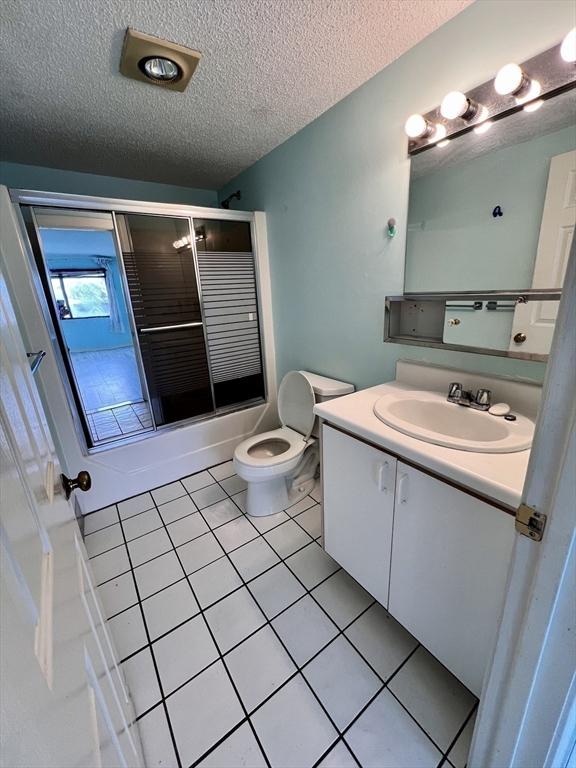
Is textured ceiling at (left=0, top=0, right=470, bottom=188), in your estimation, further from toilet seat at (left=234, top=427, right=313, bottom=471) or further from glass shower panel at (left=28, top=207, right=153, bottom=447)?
toilet seat at (left=234, top=427, right=313, bottom=471)

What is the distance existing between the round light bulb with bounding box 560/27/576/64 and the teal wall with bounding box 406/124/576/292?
142mm

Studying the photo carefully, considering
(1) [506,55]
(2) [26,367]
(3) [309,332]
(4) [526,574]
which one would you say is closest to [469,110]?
(1) [506,55]

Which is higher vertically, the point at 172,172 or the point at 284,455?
the point at 172,172

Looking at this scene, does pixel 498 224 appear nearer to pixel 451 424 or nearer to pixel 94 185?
pixel 451 424

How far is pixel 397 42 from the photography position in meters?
1.23

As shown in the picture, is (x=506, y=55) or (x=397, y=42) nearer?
(x=506, y=55)

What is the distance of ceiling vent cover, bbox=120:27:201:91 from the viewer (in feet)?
3.75

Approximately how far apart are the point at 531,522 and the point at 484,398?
2.43 feet

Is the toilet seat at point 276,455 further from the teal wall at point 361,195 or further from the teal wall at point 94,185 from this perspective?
the teal wall at point 94,185

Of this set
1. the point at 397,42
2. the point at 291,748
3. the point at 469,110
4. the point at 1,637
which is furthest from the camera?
the point at 397,42

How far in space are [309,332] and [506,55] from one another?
4.82 feet

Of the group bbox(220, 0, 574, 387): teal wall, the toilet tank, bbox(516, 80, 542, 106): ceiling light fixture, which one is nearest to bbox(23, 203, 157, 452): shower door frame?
bbox(220, 0, 574, 387): teal wall

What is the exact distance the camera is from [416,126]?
1240 mm

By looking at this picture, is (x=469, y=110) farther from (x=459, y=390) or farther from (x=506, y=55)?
(x=459, y=390)
